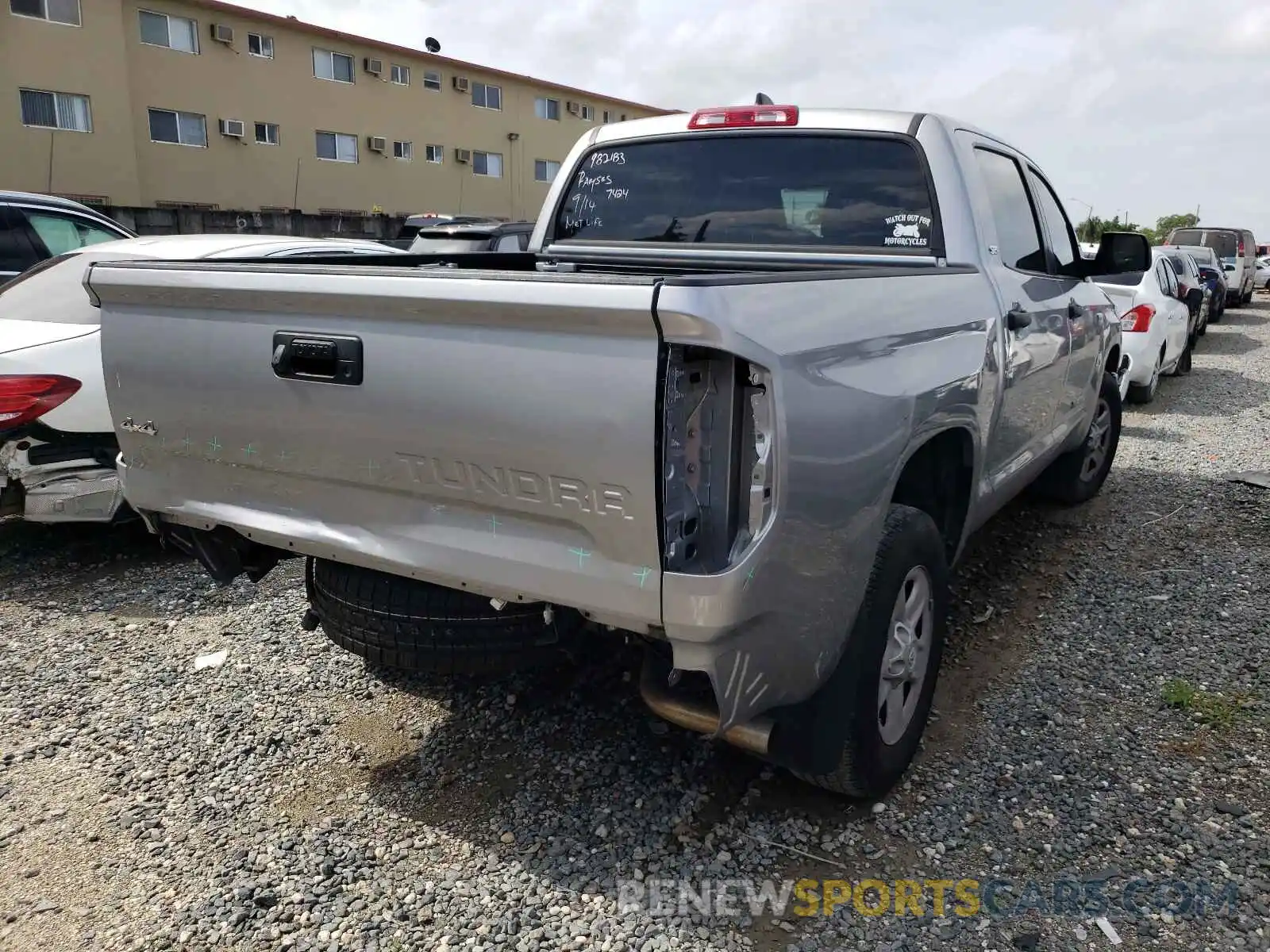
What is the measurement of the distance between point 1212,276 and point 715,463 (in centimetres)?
2052

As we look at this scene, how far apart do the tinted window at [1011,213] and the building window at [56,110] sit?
84.3ft

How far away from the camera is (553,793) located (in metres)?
3.10

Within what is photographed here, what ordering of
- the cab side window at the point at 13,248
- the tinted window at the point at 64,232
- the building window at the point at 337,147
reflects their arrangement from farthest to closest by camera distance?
the building window at the point at 337,147 < the tinted window at the point at 64,232 < the cab side window at the point at 13,248

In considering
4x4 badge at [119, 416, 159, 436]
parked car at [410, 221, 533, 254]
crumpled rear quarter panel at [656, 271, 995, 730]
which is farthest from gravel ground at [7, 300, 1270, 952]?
parked car at [410, 221, 533, 254]

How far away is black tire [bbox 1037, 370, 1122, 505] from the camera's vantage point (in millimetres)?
5922

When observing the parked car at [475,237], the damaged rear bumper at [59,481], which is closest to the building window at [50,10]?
the parked car at [475,237]

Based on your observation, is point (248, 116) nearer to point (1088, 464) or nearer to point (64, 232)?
point (64, 232)

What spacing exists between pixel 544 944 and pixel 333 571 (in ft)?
3.93

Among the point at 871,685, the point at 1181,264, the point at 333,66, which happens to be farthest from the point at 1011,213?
the point at 333,66

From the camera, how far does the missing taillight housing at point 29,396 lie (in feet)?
15.4

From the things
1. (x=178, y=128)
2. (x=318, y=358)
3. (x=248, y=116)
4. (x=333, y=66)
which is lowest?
(x=318, y=358)

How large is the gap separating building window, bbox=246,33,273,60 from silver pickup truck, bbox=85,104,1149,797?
28855mm

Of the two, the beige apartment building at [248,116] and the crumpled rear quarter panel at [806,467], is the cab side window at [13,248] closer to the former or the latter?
the crumpled rear quarter panel at [806,467]

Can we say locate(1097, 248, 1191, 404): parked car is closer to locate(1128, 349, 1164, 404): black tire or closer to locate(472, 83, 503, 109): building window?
locate(1128, 349, 1164, 404): black tire
